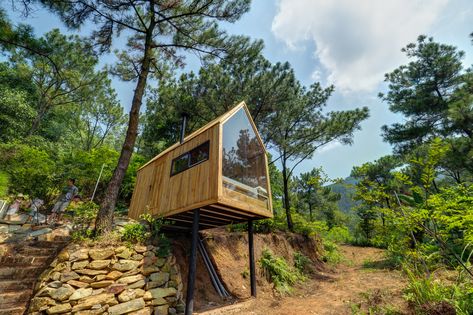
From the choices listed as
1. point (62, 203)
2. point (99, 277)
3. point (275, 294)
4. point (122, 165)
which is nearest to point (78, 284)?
point (99, 277)

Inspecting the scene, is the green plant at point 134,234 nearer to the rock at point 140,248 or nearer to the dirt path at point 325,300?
the rock at point 140,248

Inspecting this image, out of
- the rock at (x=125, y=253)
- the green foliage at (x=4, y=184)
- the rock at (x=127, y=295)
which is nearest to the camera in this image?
the rock at (x=127, y=295)

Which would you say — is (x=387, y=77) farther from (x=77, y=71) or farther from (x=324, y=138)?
(x=77, y=71)

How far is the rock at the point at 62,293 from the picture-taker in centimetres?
455

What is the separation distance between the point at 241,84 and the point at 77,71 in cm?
1421

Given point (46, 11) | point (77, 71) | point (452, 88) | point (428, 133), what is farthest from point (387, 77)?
point (77, 71)

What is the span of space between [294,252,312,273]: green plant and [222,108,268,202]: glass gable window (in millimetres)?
4474

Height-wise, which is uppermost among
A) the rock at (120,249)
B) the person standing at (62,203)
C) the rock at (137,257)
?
the person standing at (62,203)

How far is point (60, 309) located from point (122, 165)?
3767mm

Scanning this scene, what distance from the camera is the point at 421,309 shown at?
3.54 m

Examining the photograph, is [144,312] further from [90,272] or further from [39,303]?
[39,303]

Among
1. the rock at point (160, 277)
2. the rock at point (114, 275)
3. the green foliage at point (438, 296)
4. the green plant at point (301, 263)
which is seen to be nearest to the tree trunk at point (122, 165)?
the rock at point (114, 275)

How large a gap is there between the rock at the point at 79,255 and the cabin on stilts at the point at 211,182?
6.35 feet

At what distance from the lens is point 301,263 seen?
1038 centimetres
